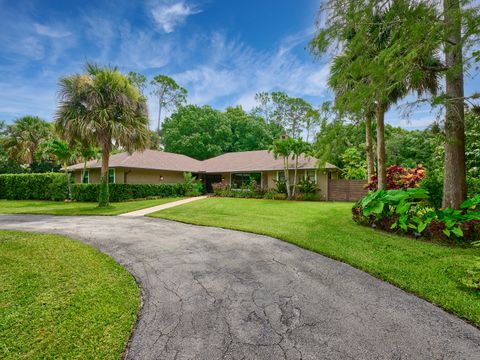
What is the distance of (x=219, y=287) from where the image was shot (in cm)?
373

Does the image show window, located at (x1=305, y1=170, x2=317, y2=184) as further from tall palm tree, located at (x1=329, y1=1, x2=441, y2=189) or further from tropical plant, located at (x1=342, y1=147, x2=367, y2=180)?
tall palm tree, located at (x1=329, y1=1, x2=441, y2=189)

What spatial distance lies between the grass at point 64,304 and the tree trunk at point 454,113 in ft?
22.5

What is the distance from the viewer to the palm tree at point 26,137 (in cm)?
2400

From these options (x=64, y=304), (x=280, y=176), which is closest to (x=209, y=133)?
(x=280, y=176)

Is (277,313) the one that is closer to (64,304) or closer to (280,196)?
(64,304)

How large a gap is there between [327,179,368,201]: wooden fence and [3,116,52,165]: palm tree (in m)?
28.6

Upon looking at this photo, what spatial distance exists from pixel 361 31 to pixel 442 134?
11.1 feet

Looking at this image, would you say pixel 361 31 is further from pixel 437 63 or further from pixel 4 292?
pixel 4 292

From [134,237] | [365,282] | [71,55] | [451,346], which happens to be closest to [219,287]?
[365,282]

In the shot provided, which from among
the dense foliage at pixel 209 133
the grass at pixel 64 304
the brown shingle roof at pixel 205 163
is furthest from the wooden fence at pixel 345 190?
the dense foliage at pixel 209 133

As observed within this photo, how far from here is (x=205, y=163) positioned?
27.7 metres

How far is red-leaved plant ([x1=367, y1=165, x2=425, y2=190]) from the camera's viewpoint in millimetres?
10414

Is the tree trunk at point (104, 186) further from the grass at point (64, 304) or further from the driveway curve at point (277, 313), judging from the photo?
the driveway curve at point (277, 313)

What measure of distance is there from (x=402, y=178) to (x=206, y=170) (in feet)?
57.7
